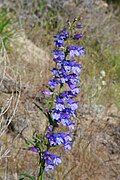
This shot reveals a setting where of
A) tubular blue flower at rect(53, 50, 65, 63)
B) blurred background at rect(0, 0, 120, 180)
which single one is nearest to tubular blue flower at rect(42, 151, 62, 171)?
blurred background at rect(0, 0, 120, 180)

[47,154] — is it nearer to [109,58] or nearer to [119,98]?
[119,98]

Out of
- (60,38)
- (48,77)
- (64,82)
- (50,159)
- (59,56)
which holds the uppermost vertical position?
(48,77)

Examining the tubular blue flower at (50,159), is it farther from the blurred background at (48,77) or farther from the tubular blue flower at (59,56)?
the tubular blue flower at (59,56)

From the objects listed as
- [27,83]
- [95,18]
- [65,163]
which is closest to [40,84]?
[27,83]

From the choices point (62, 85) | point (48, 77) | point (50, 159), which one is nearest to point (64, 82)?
point (62, 85)

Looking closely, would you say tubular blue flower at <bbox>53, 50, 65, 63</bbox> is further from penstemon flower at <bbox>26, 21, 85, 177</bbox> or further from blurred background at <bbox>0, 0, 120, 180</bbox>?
blurred background at <bbox>0, 0, 120, 180</bbox>

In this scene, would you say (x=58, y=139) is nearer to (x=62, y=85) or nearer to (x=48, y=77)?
(x=62, y=85)

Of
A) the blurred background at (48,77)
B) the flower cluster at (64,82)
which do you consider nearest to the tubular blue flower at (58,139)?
the flower cluster at (64,82)

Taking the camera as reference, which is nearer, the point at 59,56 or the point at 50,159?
the point at 59,56
